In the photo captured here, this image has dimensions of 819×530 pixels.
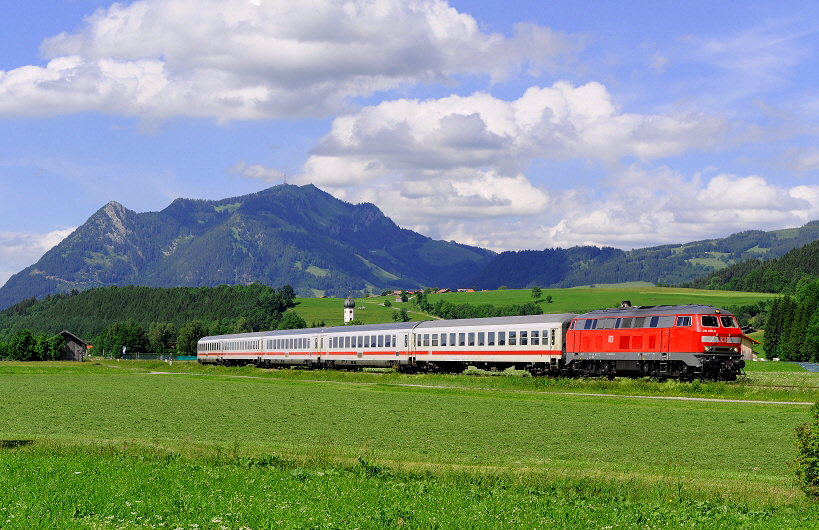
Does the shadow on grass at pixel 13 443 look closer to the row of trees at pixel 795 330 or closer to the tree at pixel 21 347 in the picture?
the tree at pixel 21 347

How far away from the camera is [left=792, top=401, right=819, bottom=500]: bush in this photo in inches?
627

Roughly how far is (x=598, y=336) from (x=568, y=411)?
1863cm

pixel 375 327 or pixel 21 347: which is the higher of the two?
pixel 375 327

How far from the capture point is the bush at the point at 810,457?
627 inches

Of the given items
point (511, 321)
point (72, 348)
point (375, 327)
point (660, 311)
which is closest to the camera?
point (660, 311)

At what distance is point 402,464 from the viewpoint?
19.9 metres

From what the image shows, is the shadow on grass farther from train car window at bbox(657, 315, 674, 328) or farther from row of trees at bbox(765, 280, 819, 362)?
row of trees at bbox(765, 280, 819, 362)

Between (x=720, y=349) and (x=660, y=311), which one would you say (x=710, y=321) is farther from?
(x=660, y=311)

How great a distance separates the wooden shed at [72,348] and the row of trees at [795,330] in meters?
127

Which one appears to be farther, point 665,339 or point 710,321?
point 665,339

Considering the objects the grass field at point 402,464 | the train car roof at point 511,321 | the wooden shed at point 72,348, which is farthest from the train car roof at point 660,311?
the wooden shed at point 72,348

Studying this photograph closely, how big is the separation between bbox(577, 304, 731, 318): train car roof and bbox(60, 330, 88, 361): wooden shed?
118408 millimetres

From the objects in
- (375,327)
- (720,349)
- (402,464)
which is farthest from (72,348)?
(402,464)

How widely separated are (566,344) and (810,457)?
134 ft
